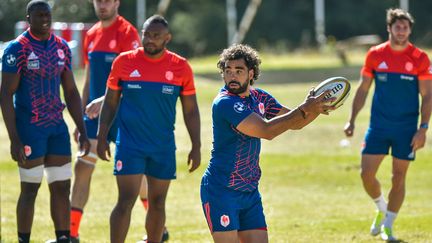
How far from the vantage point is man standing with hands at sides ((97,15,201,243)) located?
9273 millimetres

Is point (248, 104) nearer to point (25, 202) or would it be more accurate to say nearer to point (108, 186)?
point (25, 202)

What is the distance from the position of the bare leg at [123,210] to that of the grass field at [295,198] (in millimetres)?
2017

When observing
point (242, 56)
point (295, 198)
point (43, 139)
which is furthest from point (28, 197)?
point (295, 198)

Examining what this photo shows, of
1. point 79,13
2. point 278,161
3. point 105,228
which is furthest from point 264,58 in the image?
point 105,228

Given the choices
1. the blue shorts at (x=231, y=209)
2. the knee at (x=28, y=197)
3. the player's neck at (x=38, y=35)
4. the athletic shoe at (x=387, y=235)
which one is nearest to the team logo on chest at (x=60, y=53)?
the player's neck at (x=38, y=35)

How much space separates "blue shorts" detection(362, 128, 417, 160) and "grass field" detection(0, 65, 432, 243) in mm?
933

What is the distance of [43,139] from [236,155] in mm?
2538

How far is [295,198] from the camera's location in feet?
48.5

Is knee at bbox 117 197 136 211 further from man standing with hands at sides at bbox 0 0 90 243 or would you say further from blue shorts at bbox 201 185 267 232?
blue shorts at bbox 201 185 267 232

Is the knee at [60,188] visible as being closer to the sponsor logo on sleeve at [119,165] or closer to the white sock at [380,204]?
the sponsor logo on sleeve at [119,165]

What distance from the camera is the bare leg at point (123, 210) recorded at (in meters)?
9.19

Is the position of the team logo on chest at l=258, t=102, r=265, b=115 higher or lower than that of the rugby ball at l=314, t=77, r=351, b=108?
lower

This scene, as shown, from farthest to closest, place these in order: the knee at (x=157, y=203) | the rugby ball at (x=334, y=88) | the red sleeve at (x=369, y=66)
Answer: the red sleeve at (x=369, y=66) < the knee at (x=157, y=203) < the rugby ball at (x=334, y=88)

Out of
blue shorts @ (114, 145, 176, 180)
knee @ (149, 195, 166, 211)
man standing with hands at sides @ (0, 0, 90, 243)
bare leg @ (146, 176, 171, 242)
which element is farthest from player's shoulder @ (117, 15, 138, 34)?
knee @ (149, 195, 166, 211)
